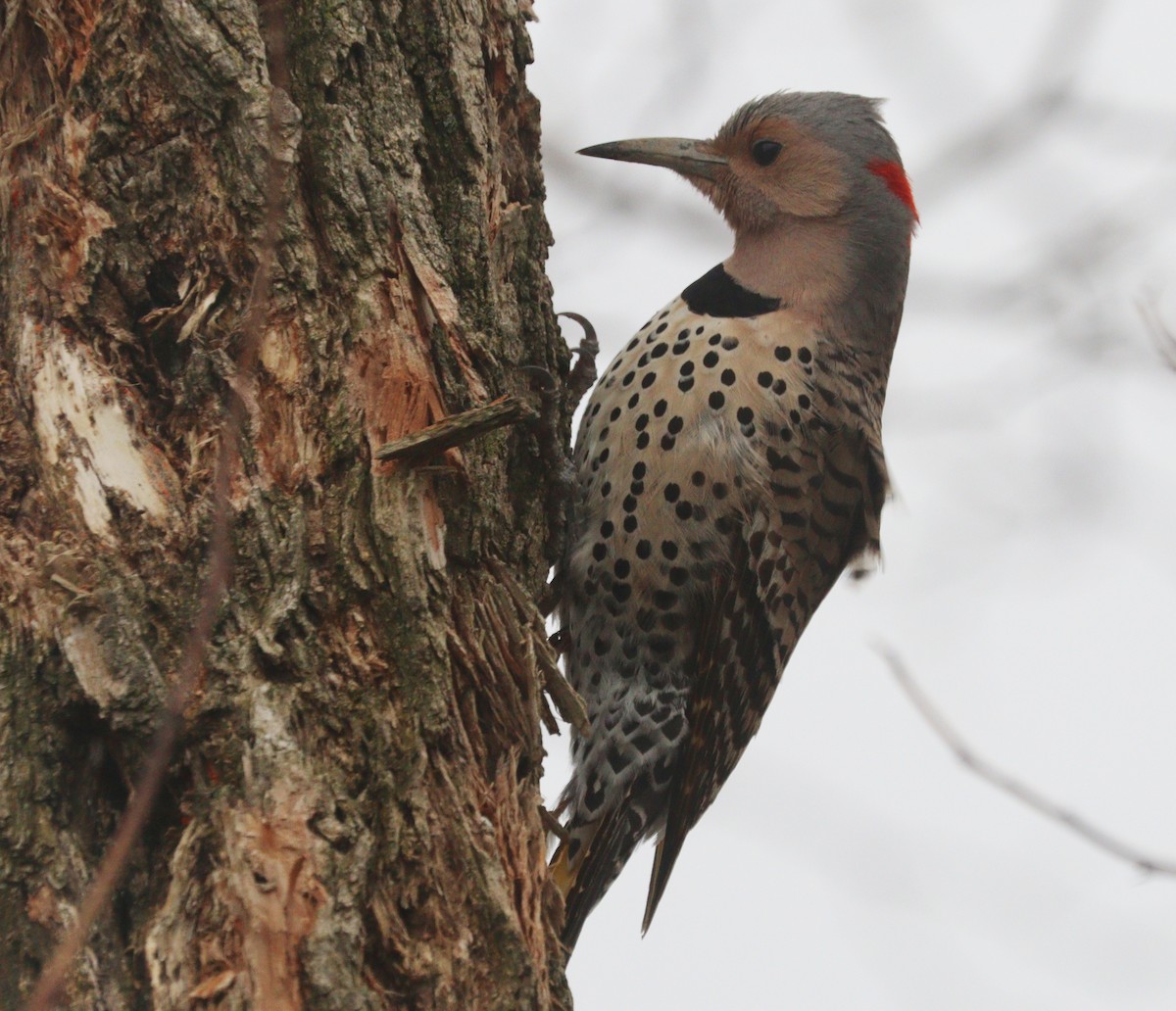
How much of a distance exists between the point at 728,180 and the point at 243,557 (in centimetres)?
238

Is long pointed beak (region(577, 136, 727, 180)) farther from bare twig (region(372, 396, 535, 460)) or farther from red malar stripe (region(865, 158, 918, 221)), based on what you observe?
bare twig (region(372, 396, 535, 460))

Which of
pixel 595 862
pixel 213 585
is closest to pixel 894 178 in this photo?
pixel 595 862

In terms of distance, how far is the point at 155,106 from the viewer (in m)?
→ 2.28

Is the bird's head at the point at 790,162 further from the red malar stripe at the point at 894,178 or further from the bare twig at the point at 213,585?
the bare twig at the point at 213,585

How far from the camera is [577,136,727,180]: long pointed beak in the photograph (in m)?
4.03

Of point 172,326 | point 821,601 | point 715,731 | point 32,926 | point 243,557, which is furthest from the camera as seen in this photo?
point 821,601

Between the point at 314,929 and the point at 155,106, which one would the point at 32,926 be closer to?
the point at 314,929

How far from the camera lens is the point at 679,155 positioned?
407cm

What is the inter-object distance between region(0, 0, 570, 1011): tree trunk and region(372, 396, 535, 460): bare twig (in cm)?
5

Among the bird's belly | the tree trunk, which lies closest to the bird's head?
the bird's belly

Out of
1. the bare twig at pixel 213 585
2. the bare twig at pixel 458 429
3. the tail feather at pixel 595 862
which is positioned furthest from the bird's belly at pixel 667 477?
the bare twig at pixel 213 585

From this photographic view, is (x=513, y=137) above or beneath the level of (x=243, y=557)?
above

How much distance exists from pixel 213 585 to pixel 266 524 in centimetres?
39

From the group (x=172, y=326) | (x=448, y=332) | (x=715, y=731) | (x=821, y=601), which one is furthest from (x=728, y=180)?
(x=172, y=326)
